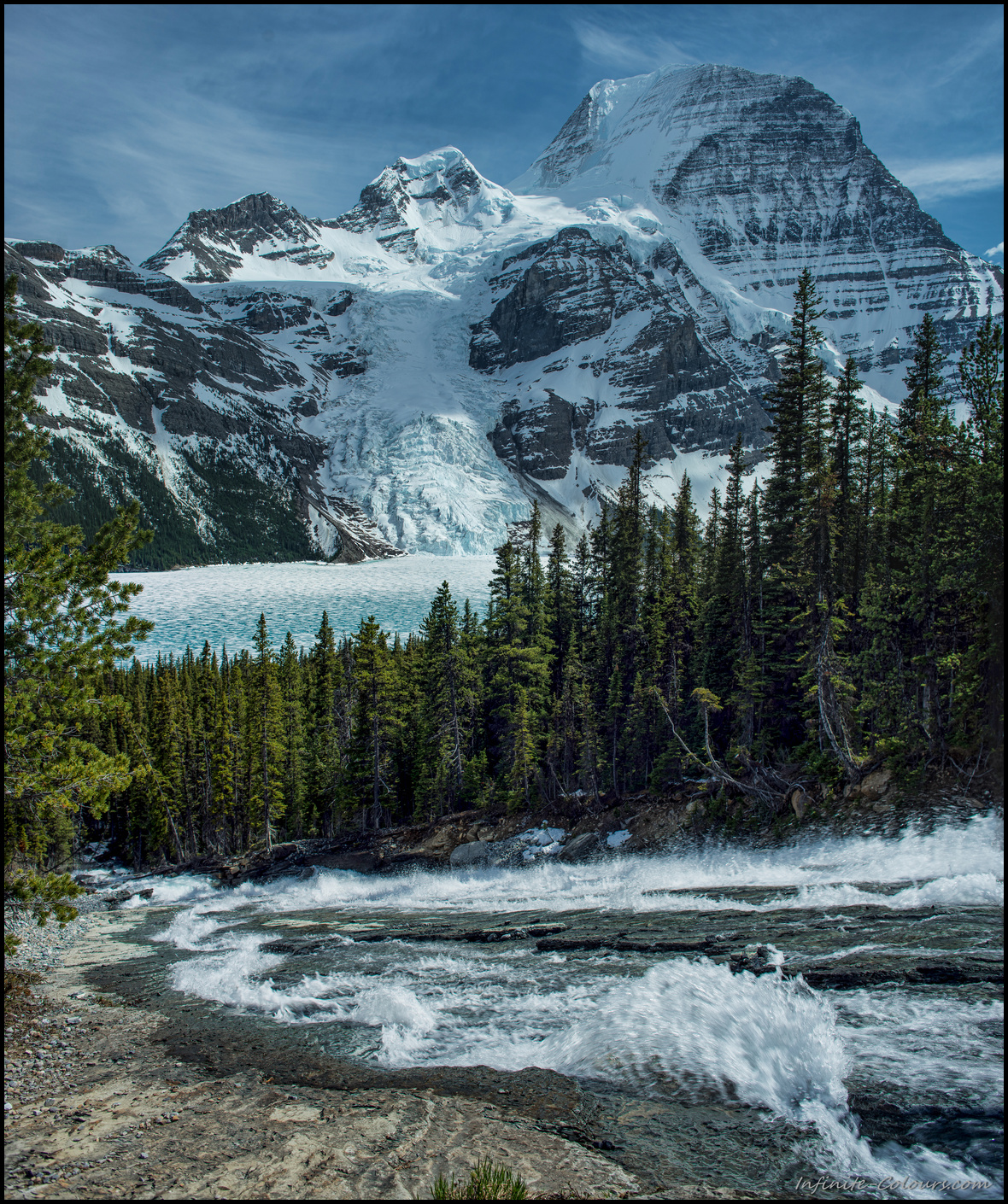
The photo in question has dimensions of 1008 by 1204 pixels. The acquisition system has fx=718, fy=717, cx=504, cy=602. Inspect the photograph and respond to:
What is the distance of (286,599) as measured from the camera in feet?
450

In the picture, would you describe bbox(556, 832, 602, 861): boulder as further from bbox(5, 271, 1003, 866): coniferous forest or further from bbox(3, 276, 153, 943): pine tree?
bbox(3, 276, 153, 943): pine tree

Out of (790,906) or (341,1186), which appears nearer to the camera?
(341,1186)

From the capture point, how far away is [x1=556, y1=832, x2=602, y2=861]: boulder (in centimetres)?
3158

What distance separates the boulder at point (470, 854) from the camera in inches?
1385

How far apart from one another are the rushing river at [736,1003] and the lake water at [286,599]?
92707mm

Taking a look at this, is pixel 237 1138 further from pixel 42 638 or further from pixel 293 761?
pixel 293 761

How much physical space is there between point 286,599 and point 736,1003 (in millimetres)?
134423

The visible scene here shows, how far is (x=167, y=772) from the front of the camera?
166 feet

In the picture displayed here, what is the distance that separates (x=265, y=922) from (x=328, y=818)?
106 ft

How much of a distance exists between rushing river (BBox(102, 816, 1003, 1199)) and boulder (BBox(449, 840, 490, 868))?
1169 cm

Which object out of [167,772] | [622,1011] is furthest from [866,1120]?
[167,772]

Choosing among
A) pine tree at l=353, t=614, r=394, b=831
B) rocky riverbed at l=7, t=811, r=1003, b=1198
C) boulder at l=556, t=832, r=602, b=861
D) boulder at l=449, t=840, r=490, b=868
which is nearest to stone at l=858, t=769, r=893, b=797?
rocky riverbed at l=7, t=811, r=1003, b=1198

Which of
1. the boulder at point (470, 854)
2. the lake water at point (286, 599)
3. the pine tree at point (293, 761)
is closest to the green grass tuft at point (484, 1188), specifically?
the boulder at point (470, 854)

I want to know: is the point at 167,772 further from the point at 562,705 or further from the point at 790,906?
the point at 790,906
